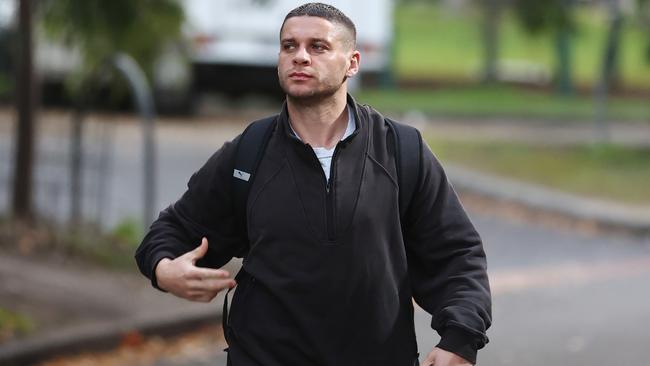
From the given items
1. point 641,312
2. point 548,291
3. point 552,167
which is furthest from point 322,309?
point 552,167

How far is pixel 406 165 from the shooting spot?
3.71 m

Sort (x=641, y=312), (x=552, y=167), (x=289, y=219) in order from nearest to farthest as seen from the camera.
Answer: (x=289, y=219), (x=641, y=312), (x=552, y=167)

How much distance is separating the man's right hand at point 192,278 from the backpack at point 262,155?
170mm

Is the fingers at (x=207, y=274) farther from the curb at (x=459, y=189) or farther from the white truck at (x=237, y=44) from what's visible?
the white truck at (x=237, y=44)

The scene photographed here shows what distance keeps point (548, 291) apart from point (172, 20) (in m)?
3.52

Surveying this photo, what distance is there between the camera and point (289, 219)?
362cm

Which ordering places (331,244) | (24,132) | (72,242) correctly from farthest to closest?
(24,132), (72,242), (331,244)

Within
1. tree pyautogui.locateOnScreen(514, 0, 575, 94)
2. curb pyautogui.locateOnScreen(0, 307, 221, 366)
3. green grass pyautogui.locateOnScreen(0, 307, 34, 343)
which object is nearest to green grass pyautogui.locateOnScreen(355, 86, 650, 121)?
tree pyautogui.locateOnScreen(514, 0, 575, 94)

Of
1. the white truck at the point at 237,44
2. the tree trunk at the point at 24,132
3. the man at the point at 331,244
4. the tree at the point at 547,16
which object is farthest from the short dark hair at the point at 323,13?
the tree at the point at 547,16

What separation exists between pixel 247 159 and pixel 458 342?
697 mm

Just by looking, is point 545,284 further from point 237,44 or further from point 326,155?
point 237,44

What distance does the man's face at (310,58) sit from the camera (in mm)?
3639

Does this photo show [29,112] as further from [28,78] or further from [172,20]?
[172,20]

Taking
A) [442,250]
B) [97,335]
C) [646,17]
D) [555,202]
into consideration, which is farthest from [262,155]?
[646,17]
